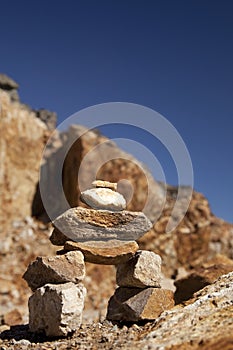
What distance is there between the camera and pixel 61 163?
25.4 meters

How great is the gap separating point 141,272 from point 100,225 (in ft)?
3.61

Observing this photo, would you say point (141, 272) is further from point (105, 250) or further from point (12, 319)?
point (12, 319)

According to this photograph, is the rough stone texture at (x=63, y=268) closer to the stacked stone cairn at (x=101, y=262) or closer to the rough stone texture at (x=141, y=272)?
the stacked stone cairn at (x=101, y=262)

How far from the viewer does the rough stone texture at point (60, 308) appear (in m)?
7.24

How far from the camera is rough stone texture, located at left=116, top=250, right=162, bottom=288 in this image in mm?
8039

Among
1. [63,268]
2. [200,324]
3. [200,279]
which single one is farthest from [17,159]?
[200,324]

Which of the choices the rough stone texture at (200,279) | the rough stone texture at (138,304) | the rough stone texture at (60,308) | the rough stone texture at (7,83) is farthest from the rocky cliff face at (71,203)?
the rough stone texture at (7,83)

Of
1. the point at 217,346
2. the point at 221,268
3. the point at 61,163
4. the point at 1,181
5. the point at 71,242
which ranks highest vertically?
the point at 61,163

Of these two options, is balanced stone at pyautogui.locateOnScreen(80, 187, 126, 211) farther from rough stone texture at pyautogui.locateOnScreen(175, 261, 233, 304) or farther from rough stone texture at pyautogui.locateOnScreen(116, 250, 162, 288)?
rough stone texture at pyautogui.locateOnScreen(175, 261, 233, 304)

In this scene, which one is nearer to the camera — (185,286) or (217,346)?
(217,346)

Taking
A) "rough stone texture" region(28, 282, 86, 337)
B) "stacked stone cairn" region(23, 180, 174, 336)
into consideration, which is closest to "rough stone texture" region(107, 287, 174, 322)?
"stacked stone cairn" region(23, 180, 174, 336)

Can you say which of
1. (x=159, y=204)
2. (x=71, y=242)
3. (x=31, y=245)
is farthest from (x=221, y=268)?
(x=159, y=204)

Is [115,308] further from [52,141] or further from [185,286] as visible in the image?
[52,141]

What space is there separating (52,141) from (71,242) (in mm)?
21232
